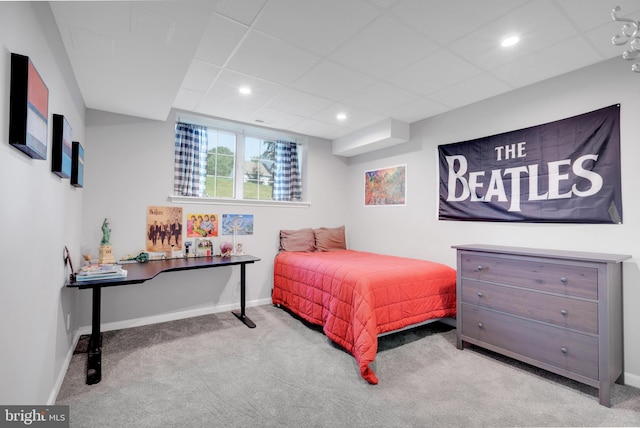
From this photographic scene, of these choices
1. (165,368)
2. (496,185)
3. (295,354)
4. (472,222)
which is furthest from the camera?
(472,222)

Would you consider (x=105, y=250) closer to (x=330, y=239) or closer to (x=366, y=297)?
(x=366, y=297)

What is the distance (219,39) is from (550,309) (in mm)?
3149

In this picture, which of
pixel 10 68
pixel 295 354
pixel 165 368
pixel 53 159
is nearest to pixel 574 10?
pixel 10 68

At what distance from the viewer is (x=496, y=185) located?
3047mm

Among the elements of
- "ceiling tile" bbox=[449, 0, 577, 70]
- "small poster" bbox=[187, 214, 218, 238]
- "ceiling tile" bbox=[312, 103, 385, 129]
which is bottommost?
"small poster" bbox=[187, 214, 218, 238]

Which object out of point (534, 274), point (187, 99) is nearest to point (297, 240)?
point (187, 99)

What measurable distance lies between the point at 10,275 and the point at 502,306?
311cm

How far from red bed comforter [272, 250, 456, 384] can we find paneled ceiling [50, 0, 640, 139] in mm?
1795

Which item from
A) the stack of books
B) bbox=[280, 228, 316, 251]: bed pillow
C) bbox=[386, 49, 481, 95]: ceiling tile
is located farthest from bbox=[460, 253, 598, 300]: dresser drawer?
the stack of books

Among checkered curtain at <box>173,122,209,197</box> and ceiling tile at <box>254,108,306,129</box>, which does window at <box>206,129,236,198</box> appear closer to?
checkered curtain at <box>173,122,209,197</box>

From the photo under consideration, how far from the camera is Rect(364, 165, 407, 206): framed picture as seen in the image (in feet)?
13.4

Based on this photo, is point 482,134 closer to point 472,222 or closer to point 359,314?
point 472,222

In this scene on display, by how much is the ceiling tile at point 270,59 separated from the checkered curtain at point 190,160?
1474 millimetres

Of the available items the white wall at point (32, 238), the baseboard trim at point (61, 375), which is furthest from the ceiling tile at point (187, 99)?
the baseboard trim at point (61, 375)
